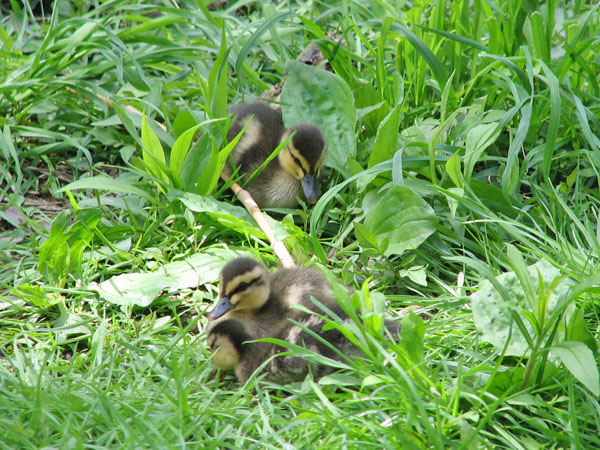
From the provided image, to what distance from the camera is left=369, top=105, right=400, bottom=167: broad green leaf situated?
9.72 ft

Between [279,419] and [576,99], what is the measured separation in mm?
1794

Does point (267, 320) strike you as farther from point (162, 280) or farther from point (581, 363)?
point (581, 363)

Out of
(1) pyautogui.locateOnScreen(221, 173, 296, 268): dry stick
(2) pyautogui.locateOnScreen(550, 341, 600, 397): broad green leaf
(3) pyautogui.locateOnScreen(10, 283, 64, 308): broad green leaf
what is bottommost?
(3) pyautogui.locateOnScreen(10, 283, 64, 308): broad green leaf

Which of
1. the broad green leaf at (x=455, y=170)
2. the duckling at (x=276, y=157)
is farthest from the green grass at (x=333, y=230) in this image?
the duckling at (x=276, y=157)

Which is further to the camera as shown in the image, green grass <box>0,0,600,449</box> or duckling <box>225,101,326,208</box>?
duckling <box>225,101,326,208</box>

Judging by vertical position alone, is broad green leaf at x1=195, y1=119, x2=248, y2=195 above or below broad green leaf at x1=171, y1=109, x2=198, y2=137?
below

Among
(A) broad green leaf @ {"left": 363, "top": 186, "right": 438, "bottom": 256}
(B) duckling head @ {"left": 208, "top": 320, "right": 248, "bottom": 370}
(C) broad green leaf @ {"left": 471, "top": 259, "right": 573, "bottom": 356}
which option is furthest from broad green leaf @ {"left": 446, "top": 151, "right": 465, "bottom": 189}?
(B) duckling head @ {"left": 208, "top": 320, "right": 248, "bottom": 370}

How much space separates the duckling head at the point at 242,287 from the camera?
8.27 ft

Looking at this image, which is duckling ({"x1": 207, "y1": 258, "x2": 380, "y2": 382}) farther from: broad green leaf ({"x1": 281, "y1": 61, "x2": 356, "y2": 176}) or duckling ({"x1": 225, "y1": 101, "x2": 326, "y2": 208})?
broad green leaf ({"x1": 281, "y1": 61, "x2": 356, "y2": 176})

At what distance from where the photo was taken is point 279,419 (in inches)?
83.5

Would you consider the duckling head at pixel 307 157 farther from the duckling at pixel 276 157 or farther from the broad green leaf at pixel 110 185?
the broad green leaf at pixel 110 185

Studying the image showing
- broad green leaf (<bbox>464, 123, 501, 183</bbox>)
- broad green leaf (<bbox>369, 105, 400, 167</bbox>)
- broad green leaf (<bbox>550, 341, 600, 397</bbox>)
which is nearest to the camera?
broad green leaf (<bbox>550, 341, 600, 397</bbox>)

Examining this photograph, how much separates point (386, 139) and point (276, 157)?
2.03ft

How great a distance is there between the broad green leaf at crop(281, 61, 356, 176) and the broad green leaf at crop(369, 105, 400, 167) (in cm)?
23
